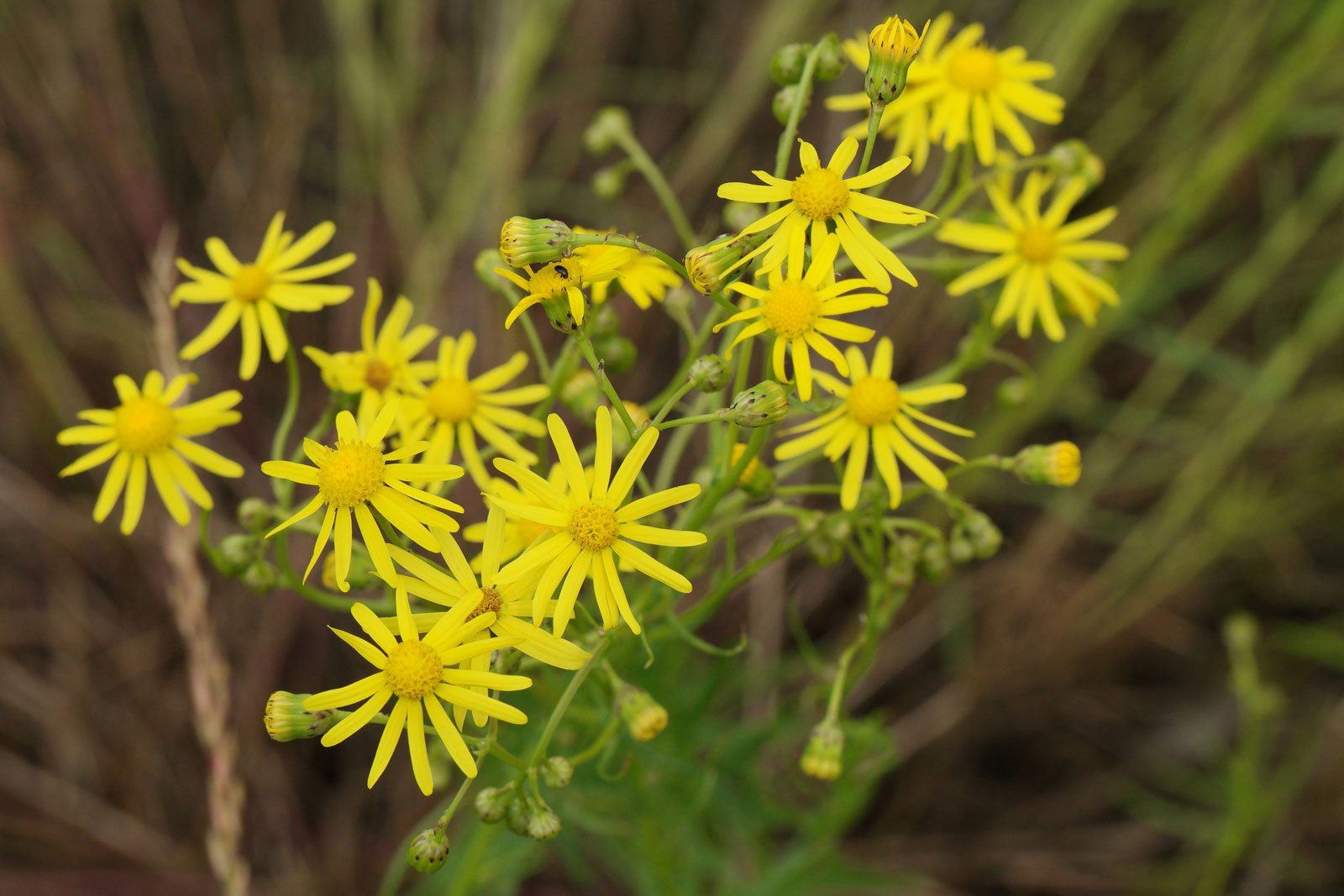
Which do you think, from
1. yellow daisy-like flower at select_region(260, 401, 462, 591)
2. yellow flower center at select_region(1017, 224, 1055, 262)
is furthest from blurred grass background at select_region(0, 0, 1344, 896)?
yellow daisy-like flower at select_region(260, 401, 462, 591)

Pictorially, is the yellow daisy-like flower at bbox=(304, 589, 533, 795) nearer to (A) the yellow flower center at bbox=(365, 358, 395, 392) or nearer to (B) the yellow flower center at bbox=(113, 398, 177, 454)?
(A) the yellow flower center at bbox=(365, 358, 395, 392)

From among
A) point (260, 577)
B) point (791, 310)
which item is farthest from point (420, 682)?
point (791, 310)

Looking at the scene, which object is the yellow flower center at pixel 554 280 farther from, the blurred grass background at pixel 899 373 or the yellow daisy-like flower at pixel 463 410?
the blurred grass background at pixel 899 373

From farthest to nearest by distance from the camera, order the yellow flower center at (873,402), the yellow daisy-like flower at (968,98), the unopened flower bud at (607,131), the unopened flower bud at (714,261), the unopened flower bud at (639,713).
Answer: the unopened flower bud at (607,131) → the yellow daisy-like flower at (968,98) → the yellow flower center at (873,402) → the unopened flower bud at (639,713) → the unopened flower bud at (714,261)

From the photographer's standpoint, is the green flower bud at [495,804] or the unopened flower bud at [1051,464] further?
the unopened flower bud at [1051,464]

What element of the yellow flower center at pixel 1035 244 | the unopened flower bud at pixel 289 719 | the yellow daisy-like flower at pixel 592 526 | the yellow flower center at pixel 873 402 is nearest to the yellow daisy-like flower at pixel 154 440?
the unopened flower bud at pixel 289 719

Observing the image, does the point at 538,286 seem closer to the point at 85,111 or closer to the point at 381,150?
the point at 381,150

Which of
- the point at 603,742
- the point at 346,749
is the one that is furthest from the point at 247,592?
the point at 603,742
